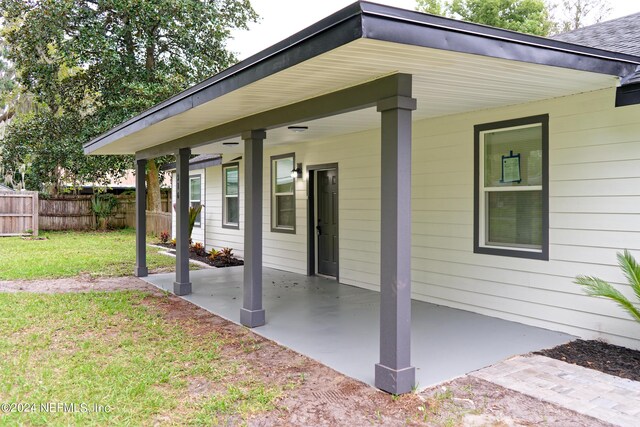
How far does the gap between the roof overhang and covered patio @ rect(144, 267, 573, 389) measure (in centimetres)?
215

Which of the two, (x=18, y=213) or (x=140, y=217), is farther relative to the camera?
(x=18, y=213)

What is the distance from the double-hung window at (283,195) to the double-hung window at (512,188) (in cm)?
412

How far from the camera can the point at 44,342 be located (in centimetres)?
485

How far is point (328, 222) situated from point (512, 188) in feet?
12.0

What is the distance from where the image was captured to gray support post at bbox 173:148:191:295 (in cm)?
701

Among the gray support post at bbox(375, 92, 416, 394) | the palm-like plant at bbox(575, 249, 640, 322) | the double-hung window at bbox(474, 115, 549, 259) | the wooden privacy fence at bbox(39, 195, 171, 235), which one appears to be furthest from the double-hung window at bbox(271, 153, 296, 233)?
the wooden privacy fence at bbox(39, 195, 171, 235)

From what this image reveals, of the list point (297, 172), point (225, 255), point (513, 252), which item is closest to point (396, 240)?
point (513, 252)

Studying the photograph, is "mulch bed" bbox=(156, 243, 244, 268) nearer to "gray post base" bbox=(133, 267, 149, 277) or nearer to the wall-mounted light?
"gray post base" bbox=(133, 267, 149, 277)

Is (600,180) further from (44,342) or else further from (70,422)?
(44,342)

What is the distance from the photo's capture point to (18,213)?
16391mm

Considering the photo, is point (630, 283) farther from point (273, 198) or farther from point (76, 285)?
point (76, 285)

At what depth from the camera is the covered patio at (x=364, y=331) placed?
4.07 meters

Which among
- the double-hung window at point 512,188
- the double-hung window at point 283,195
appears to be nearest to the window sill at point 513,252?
the double-hung window at point 512,188

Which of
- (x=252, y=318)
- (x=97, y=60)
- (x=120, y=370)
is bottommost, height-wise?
(x=120, y=370)
